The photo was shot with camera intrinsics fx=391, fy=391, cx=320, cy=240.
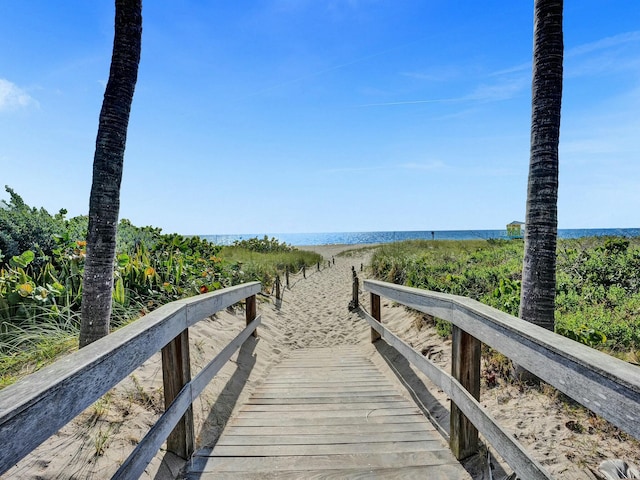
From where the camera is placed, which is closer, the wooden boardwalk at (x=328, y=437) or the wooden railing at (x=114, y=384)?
the wooden railing at (x=114, y=384)

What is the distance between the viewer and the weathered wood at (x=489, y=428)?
191 cm

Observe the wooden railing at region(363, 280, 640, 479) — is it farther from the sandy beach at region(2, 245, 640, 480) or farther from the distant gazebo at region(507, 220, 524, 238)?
the distant gazebo at region(507, 220, 524, 238)

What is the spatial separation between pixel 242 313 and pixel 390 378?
3.55m

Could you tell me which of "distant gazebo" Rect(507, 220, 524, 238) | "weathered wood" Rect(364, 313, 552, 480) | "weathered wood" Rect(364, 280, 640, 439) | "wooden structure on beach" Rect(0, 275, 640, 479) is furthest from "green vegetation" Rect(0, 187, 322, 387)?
"distant gazebo" Rect(507, 220, 524, 238)

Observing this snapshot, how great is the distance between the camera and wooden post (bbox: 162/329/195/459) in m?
2.56

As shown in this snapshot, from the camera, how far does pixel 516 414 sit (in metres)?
3.13

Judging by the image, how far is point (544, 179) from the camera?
3.66m

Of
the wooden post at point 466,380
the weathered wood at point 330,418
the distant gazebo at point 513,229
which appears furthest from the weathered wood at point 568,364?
the distant gazebo at point 513,229

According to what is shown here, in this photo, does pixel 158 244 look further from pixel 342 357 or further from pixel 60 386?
pixel 60 386

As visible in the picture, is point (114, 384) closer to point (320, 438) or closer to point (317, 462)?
point (317, 462)

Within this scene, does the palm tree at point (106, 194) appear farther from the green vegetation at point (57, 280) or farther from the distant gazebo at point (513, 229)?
the distant gazebo at point (513, 229)

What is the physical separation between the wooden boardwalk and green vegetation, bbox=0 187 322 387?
6.45 feet

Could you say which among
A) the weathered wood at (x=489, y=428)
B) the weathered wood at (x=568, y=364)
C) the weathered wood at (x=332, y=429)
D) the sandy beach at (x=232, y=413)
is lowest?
the weathered wood at (x=332, y=429)

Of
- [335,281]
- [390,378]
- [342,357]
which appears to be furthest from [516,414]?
[335,281]
